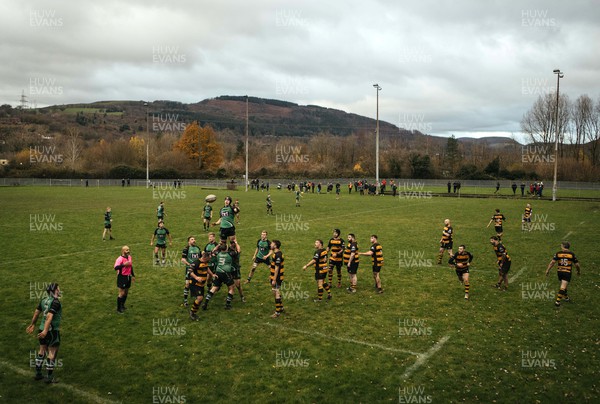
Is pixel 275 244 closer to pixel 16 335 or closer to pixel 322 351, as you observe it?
pixel 322 351

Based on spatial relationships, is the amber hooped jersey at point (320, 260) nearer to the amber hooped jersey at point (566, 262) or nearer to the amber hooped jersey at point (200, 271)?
the amber hooped jersey at point (200, 271)

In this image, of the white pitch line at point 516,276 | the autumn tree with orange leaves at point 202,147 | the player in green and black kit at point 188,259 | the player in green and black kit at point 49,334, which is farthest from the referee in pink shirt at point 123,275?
the autumn tree with orange leaves at point 202,147

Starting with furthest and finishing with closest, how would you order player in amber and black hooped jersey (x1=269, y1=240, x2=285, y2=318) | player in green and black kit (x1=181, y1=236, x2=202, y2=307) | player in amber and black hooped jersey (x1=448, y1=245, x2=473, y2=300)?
player in amber and black hooped jersey (x1=448, y1=245, x2=473, y2=300)
player in green and black kit (x1=181, y1=236, x2=202, y2=307)
player in amber and black hooped jersey (x1=269, y1=240, x2=285, y2=318)

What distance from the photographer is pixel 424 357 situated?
32.2 feet

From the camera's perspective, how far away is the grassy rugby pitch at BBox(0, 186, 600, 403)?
8.41 m

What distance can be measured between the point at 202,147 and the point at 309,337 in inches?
3833

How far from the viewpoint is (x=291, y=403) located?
26.0 feet

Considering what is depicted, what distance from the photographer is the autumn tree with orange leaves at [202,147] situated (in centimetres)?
10350

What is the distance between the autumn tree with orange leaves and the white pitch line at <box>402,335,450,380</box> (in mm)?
96390

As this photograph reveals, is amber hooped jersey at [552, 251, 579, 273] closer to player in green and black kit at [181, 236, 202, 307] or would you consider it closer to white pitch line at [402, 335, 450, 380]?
white pitch line at [402, 335, 450, 380]

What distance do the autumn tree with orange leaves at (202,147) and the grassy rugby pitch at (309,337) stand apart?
8440 centimetres

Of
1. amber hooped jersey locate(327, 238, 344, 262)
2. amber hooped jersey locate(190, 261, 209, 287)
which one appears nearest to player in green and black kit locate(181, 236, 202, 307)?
amber hooped jersey locate(190, 261, 209, 287)

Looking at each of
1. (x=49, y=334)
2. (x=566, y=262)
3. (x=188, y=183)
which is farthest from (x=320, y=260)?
(x=188, y=183)

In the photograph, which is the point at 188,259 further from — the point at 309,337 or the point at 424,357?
the point at 424,357
